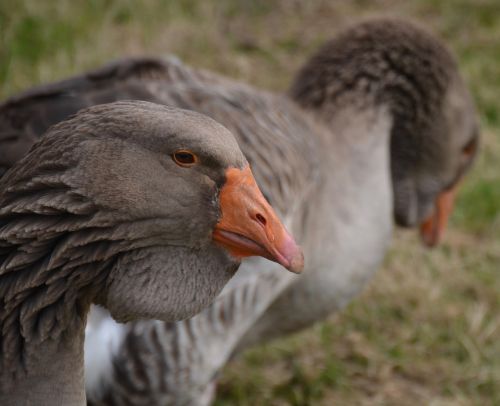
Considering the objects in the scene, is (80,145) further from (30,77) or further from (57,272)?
(30,77)

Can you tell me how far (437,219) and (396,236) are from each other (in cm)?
70

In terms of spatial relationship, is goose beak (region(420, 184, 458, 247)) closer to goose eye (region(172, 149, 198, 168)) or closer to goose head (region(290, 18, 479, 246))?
goose head (region(290, 18, 479, 246))

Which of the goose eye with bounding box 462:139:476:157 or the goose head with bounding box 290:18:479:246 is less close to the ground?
the goose head with bounding box 290:18:479:246

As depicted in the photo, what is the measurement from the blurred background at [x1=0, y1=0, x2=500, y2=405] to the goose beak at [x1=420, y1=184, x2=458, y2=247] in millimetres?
270

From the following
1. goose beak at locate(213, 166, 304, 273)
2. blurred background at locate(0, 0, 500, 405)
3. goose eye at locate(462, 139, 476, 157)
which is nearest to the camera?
goose beak at locate(213, 166, 304, 273)

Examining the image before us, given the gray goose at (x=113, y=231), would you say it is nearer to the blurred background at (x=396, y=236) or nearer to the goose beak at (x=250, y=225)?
the goose beak at (x=250, y=225)

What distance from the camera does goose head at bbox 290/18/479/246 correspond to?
4.67 meters

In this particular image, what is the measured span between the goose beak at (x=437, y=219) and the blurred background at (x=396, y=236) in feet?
0.89

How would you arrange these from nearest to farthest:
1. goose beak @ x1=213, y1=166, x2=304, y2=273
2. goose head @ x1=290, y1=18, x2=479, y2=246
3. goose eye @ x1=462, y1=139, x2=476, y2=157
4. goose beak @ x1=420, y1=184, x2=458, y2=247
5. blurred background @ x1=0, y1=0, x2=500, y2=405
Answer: goose beak @ x1=213, y1=166, x2=304, y2=273 < goose head @ x1=290, y1=18, x2=479, y2=246 < blurred background @ x1=0, y1=0, x2=500, y2=405 < goose eye @ x1=462, y1=139, x2=476, y2=157 < goose beak @ x1=420, y1=184, x2=458, y2=247

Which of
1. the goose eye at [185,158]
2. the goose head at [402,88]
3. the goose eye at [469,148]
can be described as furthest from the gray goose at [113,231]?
the goose eye at [469,148]

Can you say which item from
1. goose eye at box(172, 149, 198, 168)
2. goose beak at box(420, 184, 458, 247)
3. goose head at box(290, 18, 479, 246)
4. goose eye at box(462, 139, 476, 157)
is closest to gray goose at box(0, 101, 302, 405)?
goose eye at box(172, 149, 198, 168)

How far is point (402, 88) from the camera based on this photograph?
4.71 meters

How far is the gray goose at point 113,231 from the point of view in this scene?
2.09 m

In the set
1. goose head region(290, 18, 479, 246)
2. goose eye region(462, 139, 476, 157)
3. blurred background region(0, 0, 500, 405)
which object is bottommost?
blurred background region(0, 0, 500, 405)
